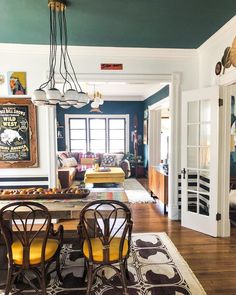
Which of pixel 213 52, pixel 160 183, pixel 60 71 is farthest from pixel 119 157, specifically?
pixel 213 52

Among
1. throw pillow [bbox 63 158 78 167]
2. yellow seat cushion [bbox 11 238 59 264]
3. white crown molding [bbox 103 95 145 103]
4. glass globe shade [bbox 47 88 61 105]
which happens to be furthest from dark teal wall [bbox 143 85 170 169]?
yellow seat cushion [bbox 11 238 59 264]

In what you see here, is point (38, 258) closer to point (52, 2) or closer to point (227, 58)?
point (52, 2)

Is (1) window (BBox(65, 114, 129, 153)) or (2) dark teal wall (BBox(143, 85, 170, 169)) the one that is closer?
(2) dark teal wall (BBox(143, 85, 170, 169))

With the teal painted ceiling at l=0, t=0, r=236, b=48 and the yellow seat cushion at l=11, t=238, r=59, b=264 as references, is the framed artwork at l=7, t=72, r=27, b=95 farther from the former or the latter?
the yellow seat cushion at l=11, t=238, r=59, b=264

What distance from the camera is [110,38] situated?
3605mm

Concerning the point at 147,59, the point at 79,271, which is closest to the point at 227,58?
the point at 147,59

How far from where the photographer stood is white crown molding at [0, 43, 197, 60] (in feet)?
12.7

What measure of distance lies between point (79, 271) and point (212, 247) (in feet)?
5.77

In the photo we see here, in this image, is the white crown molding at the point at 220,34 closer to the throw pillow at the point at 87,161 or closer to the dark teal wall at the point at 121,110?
the dark teal wall at the point at 121,110

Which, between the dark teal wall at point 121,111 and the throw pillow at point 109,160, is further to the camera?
the dark teal wall at point 121,111

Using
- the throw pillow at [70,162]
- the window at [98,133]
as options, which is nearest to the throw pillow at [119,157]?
the window at [98,133]

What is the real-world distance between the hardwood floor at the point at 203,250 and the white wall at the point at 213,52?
227cm

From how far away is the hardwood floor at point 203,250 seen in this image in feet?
8.01

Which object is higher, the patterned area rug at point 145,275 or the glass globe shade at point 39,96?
the glass globe shade at point 39,96
